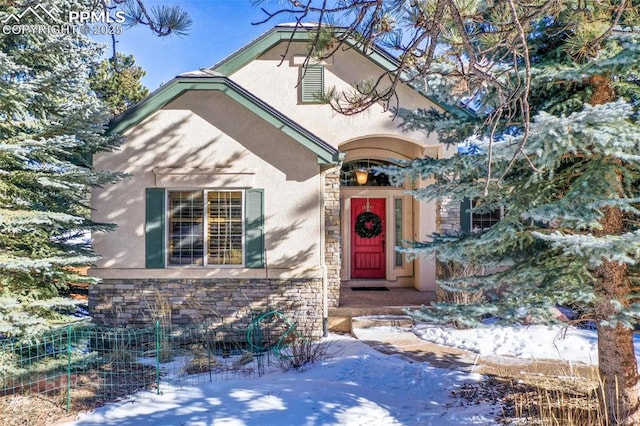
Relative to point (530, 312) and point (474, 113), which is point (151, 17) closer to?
point (474, 113)

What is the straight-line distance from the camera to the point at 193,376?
21.3 feet

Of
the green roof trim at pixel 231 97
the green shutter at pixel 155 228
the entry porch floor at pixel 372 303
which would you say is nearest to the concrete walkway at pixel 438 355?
the entry porch floor at pixel 372 303

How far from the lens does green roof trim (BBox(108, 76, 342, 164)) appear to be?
7855mm

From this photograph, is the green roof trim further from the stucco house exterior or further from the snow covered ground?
the snow covered ground

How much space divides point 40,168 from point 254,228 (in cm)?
383

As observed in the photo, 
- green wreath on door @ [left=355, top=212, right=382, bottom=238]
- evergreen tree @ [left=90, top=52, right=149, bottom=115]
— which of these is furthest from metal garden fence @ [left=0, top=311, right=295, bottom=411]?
evergreen tree @ [left=90, top=52, right=149, bottom=115]

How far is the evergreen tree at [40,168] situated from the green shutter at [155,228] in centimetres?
107

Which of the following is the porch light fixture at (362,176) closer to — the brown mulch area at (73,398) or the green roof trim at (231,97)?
the green roof trim at (231,97)

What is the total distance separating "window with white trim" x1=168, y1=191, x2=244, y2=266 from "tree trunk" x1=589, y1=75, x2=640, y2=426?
6090 millimetres

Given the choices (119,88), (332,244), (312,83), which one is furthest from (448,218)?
(119,88)

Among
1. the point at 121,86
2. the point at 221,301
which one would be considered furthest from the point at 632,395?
the point at 121,86

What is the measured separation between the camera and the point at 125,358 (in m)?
7.26

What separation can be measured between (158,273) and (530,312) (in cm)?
671

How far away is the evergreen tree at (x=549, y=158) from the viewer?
11.5 feet
